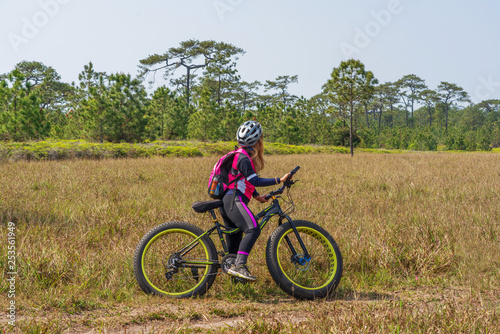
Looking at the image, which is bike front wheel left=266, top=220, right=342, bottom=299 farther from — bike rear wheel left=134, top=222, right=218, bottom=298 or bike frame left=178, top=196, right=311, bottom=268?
bike rear wheel left=134, top=222, right=218, bottom=298

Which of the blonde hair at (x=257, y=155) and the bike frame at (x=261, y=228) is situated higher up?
the blonde hair at (x=257, y=155)

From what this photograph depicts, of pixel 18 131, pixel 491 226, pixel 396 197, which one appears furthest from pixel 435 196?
pixel 18 131

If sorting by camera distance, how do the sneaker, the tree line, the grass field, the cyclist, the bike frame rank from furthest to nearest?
the tree line
the bike frame
the cyclist
the sneaker
the grass field

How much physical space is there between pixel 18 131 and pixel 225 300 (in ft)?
85.2

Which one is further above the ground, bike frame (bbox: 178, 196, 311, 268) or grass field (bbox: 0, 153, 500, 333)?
bike frame (bbox: 178, 196, 311, 268)

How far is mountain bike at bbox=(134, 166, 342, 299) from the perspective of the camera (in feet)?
10.1

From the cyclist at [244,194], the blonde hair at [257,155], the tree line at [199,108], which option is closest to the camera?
the cyclist at [244,194]

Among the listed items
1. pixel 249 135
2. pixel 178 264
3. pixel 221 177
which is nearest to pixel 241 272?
pixel 178 264

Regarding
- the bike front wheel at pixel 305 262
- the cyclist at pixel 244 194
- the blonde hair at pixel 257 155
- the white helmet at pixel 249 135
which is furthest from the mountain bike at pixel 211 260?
the white helmet at pixel 249 135

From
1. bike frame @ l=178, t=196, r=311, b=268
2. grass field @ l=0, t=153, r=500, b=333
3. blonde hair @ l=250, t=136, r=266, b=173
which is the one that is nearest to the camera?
grass field @ l=0, t=153, r=500, b=333

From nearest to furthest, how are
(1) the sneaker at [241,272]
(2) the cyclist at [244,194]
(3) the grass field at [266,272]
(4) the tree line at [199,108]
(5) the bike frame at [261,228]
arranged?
(3) the grass field at [266,272], (1) the sneaker at [241,272], (2) the cyclist at [244,194], (5) the bike frame at [261,228], (4) the tree line at [199,108]

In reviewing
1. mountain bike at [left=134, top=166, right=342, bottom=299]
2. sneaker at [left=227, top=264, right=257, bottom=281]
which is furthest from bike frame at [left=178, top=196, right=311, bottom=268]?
sneaker at [left=227, top=264, right=257, bottom=281]

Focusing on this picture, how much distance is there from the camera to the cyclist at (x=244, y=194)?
3.10 metres

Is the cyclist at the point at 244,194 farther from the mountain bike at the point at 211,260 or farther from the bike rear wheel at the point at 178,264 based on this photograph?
the bike rear wheel at the point at 178,264
